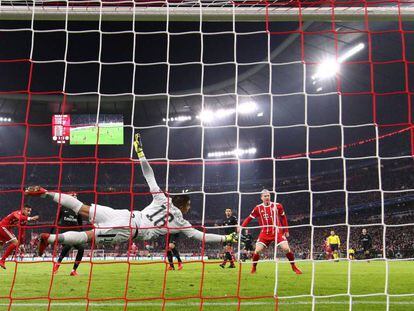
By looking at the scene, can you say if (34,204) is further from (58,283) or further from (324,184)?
(58,283)

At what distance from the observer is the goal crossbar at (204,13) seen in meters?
4.99

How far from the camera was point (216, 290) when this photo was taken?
6.49 metres

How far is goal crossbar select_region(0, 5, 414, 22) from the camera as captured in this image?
197 inches

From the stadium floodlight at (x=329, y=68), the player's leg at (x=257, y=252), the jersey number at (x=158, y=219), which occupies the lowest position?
the player's leg at (x=257, y=252)

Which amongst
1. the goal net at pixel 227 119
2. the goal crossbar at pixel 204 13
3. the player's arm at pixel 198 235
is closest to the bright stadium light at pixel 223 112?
the goal net at pixel 227 119

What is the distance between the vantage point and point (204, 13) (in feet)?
16.6


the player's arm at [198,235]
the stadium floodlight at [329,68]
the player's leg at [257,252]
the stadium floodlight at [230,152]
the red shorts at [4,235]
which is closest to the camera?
the player's arm at [198,235]

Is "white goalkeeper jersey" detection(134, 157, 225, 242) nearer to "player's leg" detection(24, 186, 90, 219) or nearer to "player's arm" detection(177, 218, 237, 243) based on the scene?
"player's arm" detection(177, 218, 237, 243)

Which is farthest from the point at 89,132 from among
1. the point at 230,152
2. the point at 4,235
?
the point at 230,152

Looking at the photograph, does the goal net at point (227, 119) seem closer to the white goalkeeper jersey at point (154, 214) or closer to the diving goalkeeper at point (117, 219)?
the white goalkeeper jersey at point (154, 214)

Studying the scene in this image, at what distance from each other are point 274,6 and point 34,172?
3410cm

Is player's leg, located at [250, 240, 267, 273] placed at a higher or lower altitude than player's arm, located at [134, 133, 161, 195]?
lower

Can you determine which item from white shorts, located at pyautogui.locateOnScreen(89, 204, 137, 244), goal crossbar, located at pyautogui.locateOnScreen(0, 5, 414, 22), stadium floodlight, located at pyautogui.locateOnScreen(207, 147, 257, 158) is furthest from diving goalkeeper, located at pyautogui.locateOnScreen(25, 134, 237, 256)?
stadium floodlight, located at pyautogui.locateOnScreen(207, 147, 257, 158)

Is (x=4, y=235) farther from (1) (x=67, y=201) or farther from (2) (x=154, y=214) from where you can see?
(2) (x=154, y=214)
